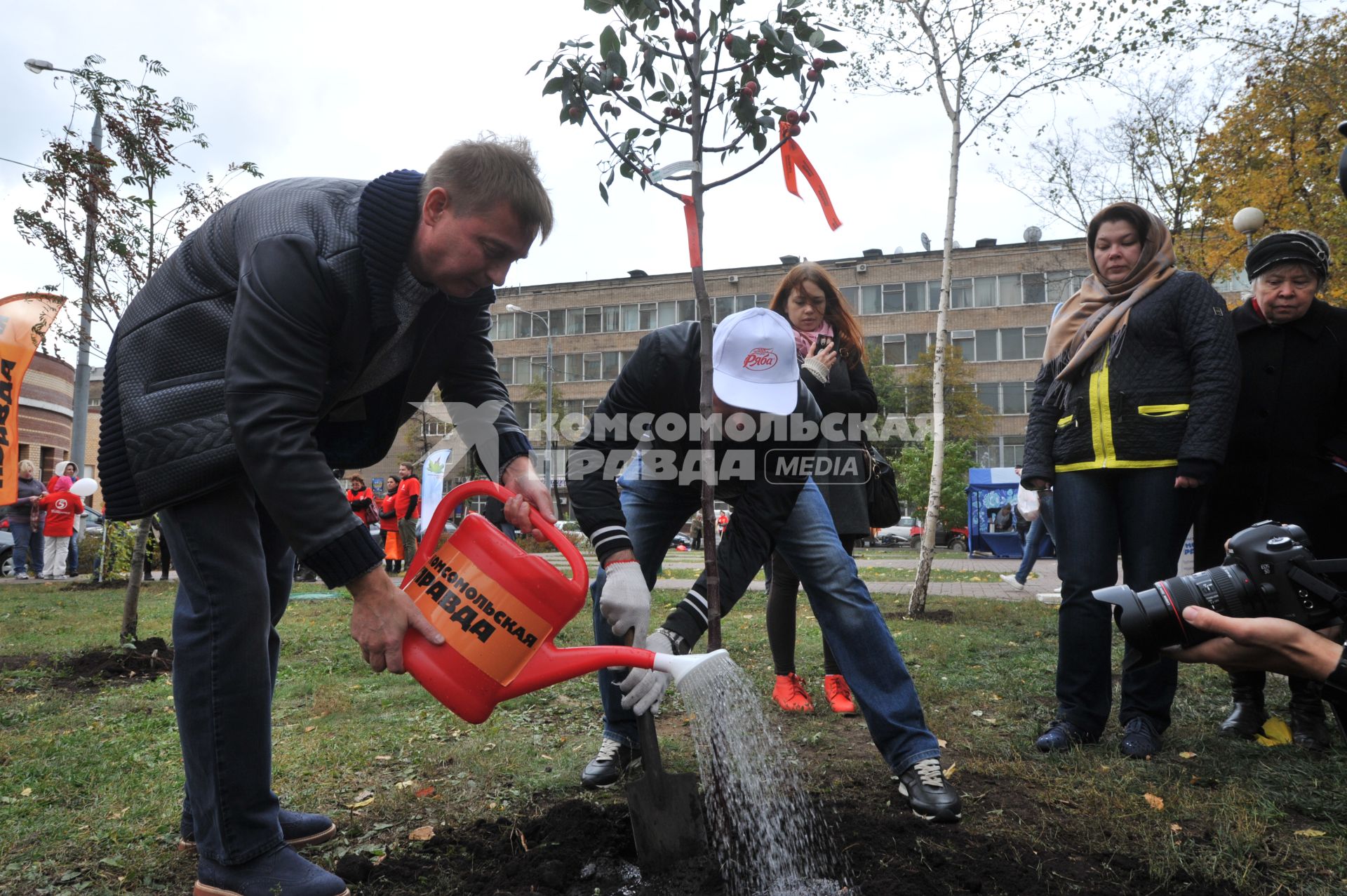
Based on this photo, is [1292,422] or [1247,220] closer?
[1292,422]

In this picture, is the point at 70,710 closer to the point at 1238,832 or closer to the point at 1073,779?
the point at 1073,779

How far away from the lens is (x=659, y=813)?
227 centimetres

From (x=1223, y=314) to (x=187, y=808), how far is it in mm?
3703

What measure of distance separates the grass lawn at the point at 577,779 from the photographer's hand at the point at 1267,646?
0.71 metres

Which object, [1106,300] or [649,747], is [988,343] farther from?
[649,747]

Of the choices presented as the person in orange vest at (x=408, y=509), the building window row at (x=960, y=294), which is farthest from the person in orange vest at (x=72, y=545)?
the building window row at (x=960, y=294)

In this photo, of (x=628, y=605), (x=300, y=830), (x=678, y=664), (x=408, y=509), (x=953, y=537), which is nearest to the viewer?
(x=678, y=664)

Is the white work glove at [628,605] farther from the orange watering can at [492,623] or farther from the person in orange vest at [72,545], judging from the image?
the person in orange vest at [72,545]

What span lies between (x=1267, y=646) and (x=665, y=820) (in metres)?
1.41

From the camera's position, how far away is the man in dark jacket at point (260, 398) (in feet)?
5.78

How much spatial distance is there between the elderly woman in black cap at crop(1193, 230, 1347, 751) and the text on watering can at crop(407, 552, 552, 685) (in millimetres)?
2965

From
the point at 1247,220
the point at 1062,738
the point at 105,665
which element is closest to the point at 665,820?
the point at 1062,738

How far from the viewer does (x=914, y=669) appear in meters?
4.81

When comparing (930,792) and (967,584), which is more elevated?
(930,792)
